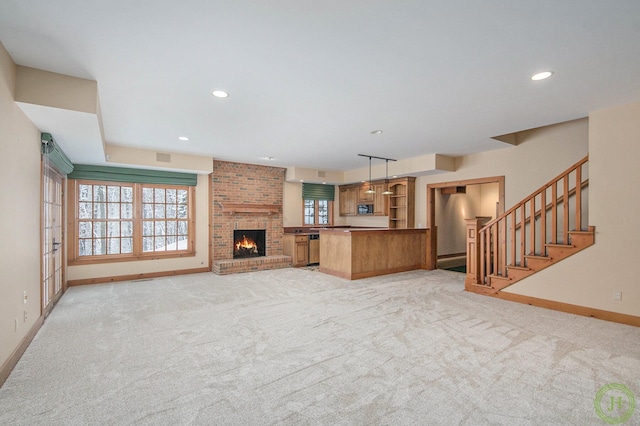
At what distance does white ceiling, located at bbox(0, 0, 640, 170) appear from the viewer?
6.78 feet

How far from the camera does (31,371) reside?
104 inches

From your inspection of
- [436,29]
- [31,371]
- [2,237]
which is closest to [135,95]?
[2,237]

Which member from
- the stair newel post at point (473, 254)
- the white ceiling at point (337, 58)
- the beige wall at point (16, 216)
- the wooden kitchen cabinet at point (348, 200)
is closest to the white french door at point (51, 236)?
the beige wall at point (16, 216)

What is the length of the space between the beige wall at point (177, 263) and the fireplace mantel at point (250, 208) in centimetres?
46

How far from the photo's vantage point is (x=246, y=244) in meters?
8.18

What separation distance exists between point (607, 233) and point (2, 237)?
6.43 metres

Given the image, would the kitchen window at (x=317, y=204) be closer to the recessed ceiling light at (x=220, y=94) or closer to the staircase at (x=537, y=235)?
the staircase at (x=537, y=235)

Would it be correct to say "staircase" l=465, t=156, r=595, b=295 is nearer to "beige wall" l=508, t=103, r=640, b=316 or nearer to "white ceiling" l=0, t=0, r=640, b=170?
"beige wall" l=508, t=103, r=640, b=316

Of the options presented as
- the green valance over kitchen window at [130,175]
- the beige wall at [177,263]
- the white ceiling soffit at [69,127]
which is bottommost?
the beige wall at [177,263]

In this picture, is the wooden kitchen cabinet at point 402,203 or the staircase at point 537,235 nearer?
the staircase at point 537,235

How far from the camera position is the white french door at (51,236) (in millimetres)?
4069

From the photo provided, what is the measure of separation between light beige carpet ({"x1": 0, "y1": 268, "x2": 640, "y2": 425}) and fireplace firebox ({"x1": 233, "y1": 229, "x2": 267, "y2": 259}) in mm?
3230

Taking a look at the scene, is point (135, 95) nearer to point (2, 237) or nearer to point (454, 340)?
point (2, 237)

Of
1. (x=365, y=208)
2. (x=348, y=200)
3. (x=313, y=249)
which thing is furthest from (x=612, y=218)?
(x=348, y=200)
